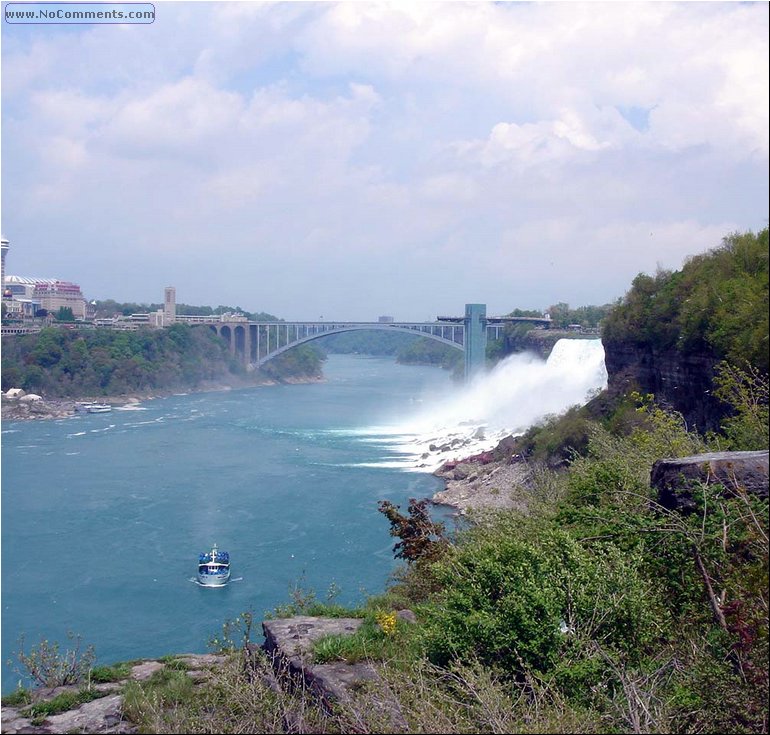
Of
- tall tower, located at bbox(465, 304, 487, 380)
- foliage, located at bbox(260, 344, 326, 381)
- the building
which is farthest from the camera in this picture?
the building

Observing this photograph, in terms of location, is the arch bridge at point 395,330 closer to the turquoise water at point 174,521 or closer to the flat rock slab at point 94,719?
the turquoise water at point 174,521

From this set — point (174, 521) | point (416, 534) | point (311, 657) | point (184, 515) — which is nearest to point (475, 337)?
point (184, 515)

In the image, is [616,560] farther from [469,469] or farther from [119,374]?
[119,374]

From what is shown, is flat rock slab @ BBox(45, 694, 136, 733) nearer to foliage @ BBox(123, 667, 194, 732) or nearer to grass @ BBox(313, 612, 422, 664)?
foliage @ BBox(123, 667, 194, 732)

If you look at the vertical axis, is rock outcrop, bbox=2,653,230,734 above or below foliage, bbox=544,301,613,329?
below

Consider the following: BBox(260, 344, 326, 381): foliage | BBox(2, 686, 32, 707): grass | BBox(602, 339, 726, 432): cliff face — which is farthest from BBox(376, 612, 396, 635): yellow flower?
BBox(260, 344, 326, 381): foliage

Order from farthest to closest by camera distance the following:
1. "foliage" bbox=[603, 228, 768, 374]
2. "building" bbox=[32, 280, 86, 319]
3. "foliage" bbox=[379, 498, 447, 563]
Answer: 1. "building" bbox=[32, 280, 86, 319]
2. "foliage" bbox=[603, 228, 768, 374]
3. "foliage" bbox=[379, 498, 447, 563]
